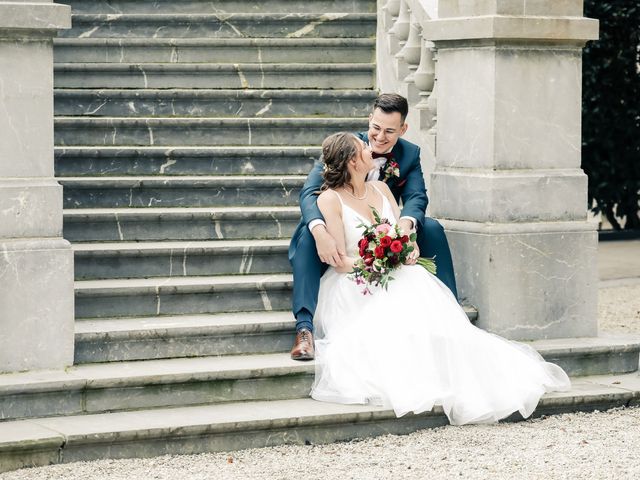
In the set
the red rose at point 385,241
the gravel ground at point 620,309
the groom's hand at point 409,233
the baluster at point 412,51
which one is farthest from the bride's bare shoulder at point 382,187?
the gravel ground at point 620,309

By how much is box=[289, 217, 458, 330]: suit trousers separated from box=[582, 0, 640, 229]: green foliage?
696cm

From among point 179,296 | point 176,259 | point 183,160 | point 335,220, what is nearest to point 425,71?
point 335,220

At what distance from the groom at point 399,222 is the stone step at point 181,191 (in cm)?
87

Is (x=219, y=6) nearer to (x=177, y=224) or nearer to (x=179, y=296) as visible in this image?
(x=177, y=224)

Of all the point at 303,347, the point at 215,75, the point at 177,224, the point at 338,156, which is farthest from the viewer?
the point at 215,75

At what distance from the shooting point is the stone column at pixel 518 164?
682 centimetres

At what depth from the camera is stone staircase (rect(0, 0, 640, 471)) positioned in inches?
228

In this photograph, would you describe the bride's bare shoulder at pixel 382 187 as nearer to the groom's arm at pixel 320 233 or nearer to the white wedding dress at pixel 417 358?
the groom's arm at pixel 320 233

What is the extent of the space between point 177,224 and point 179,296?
0.69 m

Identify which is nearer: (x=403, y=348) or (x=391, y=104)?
(x=403, y=348)

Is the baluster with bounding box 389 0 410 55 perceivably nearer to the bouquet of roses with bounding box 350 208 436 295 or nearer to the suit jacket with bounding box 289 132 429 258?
the suit jacket with bounding box 289 132 429 258

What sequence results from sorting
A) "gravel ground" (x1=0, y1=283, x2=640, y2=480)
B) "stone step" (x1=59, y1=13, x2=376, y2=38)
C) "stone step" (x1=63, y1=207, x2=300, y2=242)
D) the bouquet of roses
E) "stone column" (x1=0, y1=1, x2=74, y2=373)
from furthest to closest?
"stone step" (x1=59, y1=13, x2=376, y2=38) < "stone step" (x1=63, y1=207, x2=300, y2=242) < the bouquet of roses < "stone column" (x1=0, y1=1, x2=74, y2=373) < "gravel ground" (x1=0, y1=283, x2=640, y2=480)

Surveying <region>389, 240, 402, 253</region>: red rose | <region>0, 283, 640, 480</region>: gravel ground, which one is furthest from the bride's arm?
<region>0, 283, 640, 480</region>: gravel ground

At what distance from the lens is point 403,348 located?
20.4ft
